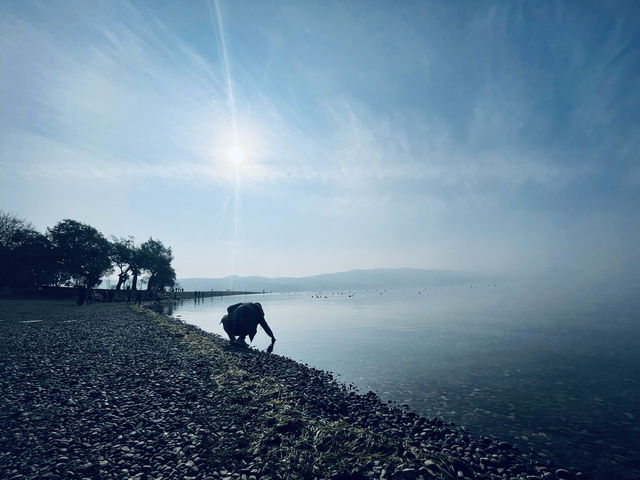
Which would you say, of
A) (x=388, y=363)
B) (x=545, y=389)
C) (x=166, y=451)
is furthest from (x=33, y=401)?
(x=545, y=389)

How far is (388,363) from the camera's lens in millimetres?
19672

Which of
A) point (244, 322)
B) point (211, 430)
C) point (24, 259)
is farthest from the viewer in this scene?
point (24, 259)

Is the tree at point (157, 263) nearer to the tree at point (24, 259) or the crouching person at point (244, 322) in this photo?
the tree at point (24, 259)

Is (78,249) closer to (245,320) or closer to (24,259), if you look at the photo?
(24,259)

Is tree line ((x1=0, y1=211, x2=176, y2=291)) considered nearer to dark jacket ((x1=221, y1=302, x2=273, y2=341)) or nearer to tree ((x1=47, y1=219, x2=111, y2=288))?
tree ((x1=47, y1=219, x2=111, y2=288))

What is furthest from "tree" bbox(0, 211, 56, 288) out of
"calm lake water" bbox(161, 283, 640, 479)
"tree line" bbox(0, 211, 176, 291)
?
"calm lake water" bbox(161, 283, 640, 479)

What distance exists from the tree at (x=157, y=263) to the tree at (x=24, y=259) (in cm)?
2328

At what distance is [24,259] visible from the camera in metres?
75.4

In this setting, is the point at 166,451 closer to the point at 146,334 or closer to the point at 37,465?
the point at 37,465

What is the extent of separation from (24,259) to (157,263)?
33731mm

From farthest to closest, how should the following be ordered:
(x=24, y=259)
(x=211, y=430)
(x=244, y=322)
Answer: (x=24, y=259) < (x=244, y=322) < (x=211, y=430)

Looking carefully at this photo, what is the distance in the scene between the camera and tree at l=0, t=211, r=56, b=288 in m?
74.8

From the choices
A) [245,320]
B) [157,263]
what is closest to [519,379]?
[245,320]

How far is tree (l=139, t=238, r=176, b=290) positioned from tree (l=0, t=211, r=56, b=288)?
76.4ft
